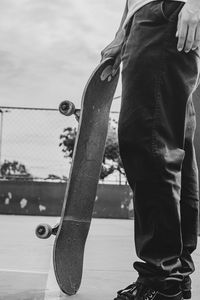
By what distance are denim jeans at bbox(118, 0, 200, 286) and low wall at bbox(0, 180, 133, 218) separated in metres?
12.5

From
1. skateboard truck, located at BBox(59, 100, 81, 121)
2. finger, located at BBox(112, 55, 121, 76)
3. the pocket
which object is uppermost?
the pocket

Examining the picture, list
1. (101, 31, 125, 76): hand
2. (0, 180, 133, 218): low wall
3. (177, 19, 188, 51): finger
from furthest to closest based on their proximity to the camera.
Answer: (0, 180, 133, 218): low wall
(101, 31, 125, 76): hand
(177, 19, 188, 51): finger

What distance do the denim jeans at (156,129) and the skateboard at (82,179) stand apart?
40 cm

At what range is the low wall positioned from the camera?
14.2 meters

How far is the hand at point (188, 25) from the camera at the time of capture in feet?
5.81

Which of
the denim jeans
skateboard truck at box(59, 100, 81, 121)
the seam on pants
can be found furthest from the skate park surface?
skateboard truck at box(59, 100, 81, 121)

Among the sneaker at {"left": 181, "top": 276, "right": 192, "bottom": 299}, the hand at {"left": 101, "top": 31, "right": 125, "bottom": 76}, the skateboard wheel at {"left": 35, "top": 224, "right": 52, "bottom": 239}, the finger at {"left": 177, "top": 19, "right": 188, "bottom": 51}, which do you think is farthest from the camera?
the hand at {"left": 101, "top": 31, "right": 125, "bottom": 76}

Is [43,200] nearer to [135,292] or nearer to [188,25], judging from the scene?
[135,292]

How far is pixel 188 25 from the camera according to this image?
178cm

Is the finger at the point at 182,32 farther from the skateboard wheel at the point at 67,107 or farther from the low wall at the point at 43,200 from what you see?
the low wall at the point at 43,200

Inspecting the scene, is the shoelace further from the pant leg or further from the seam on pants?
the seam on pants

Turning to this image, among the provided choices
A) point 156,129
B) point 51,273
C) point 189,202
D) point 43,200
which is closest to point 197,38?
point 156,129

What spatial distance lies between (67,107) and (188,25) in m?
0.79

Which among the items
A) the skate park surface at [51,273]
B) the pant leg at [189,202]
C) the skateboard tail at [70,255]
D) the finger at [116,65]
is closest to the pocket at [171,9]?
the pant leg at [189,202]
